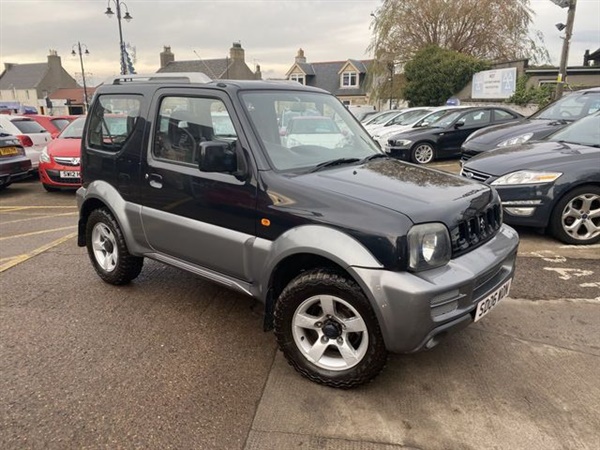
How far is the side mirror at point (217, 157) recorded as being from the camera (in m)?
2.91

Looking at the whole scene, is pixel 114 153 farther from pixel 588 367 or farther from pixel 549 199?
pixel 549 199

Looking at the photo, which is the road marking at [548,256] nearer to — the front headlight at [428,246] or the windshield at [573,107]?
the front headlight at [428,246]

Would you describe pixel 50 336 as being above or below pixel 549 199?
below

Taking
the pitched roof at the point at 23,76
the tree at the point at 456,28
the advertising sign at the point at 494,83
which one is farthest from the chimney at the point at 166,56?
the advertising sign at the point at 494,83

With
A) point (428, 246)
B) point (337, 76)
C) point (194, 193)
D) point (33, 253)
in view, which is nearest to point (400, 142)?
point (33, 253)

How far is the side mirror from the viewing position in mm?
2910

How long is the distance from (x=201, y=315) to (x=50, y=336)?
44.9 inches

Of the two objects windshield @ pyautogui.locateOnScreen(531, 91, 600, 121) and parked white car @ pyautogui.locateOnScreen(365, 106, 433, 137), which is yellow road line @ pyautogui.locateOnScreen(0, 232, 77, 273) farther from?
parked white car @ pyautogui.locateOnScreen(365, 106, 433, 137)

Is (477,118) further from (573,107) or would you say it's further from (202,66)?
(202,66)

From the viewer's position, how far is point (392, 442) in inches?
94.3

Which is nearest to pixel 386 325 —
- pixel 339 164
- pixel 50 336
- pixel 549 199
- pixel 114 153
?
pixel 339 164

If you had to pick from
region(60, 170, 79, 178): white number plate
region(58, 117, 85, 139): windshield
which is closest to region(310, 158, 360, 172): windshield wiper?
region(60, 170, 79, 178): white number plate

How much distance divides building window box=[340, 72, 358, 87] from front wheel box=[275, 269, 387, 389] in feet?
166

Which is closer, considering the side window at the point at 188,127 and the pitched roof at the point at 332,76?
the side window at the point at 188,127
